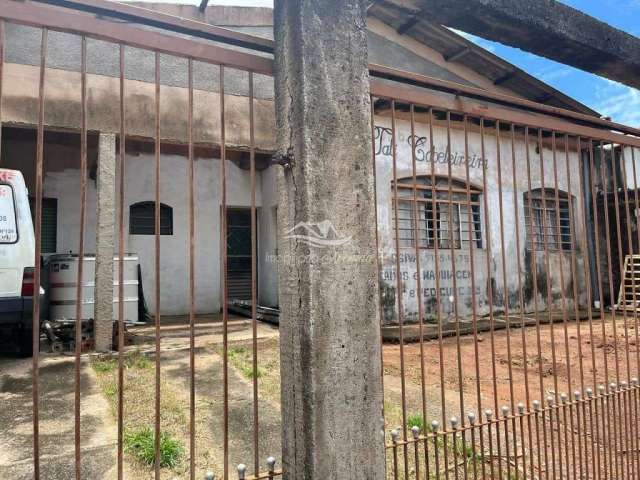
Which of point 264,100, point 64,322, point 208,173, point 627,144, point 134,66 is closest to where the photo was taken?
point 627,144

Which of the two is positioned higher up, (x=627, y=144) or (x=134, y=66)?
(x=134, y=66)

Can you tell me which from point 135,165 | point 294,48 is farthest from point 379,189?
point 294,48

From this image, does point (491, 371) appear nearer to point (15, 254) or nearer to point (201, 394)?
point (201, 394)

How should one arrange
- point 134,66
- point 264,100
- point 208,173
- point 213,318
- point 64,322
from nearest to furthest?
point 64,322 → point 134,66 → point 264,100 → point 213,318 → point 208,173

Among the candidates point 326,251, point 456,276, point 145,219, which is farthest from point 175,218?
point 326,251

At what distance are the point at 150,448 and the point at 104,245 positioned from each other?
3.62 m

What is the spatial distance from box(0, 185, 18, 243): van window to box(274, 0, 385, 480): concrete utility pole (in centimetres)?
449

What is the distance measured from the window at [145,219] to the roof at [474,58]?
19.1ft

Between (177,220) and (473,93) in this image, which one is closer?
(473,93)

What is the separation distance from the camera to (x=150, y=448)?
111 inches

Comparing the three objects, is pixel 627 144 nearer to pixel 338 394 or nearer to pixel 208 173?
pixel 338 394

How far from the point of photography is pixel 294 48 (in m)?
1.65

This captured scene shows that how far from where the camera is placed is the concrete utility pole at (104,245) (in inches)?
223

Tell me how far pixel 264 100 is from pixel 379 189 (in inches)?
96.1
